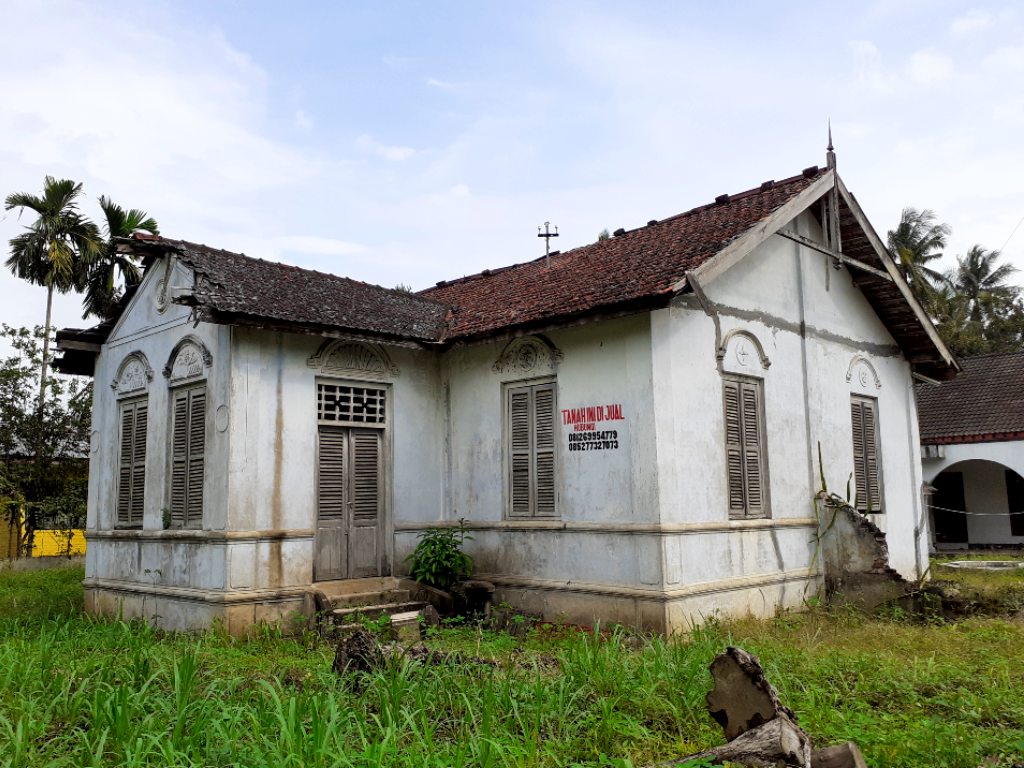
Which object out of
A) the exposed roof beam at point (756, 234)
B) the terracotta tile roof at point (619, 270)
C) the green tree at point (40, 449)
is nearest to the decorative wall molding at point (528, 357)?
the terracotta tile roof at point (619, 270)

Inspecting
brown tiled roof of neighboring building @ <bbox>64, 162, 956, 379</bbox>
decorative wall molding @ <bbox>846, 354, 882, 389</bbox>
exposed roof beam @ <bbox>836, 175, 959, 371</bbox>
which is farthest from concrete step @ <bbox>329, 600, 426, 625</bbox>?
exposed roof beam @ <bbox>836, 175, 959, 371</bbox>

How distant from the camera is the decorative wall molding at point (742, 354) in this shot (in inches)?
404

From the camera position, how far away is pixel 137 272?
21.0 meters

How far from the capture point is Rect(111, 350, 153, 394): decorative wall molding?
11.1 m

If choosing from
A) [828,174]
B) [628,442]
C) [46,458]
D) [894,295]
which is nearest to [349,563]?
[628,442]

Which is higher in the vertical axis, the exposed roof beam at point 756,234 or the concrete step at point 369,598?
the exposed roof beam at point 756,234

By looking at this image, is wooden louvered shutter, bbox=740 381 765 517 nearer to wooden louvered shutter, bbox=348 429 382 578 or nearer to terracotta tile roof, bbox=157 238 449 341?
terracotta tile roof, bbox=157 238 449 341

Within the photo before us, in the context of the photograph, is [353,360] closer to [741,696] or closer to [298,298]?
[298,298]

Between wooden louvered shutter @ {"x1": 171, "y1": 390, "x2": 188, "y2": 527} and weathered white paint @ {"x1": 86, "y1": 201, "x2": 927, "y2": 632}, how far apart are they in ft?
0.59

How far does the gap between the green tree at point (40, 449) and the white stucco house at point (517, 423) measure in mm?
8282

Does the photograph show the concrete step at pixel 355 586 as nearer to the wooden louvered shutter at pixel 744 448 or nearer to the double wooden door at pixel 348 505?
the double wooden door at pixel 348 505

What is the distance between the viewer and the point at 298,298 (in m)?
10.5

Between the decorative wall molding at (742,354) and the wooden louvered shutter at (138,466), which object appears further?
the wooden louvered shutter at (138,466)

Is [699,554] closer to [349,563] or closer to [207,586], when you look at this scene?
[349,563]
